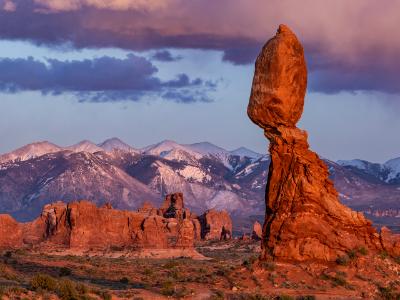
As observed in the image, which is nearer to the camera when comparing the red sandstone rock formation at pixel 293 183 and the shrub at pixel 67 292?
the shrub at pixel 67 292

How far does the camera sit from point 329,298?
45.3 meters

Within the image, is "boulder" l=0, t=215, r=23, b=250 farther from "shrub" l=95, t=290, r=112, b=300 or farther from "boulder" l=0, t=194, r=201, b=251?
"shrub" l=95, t=290, r=112, b=300

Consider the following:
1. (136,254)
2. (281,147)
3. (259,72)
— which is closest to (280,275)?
(281,147)

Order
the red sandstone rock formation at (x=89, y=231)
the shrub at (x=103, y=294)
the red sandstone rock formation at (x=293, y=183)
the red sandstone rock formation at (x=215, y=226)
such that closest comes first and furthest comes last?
the shrub at (x=103, y=294), the red sandstone rock formation at (x=293, y=183), the red sandstone rock formation at (x=89, y=231), the red sandstone rock formation at (x=215, y=226)

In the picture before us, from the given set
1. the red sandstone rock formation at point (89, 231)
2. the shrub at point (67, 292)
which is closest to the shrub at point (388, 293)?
the shrub at point (67, 292)

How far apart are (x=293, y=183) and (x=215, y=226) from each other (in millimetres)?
98895

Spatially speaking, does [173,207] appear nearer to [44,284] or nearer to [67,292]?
[44,284]

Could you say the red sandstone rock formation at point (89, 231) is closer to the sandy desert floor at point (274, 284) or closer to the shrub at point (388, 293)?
the sandy desert floor at point (274, 284)

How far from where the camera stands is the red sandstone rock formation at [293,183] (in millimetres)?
48875

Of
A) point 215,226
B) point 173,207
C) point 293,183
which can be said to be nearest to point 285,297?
point 293,183

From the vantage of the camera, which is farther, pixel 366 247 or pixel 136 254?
pixel 136 254

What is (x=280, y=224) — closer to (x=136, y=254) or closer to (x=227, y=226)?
(x=136, y=254)

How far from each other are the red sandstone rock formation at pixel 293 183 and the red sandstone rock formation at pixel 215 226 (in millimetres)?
92751

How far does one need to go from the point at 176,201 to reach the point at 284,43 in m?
95.4
